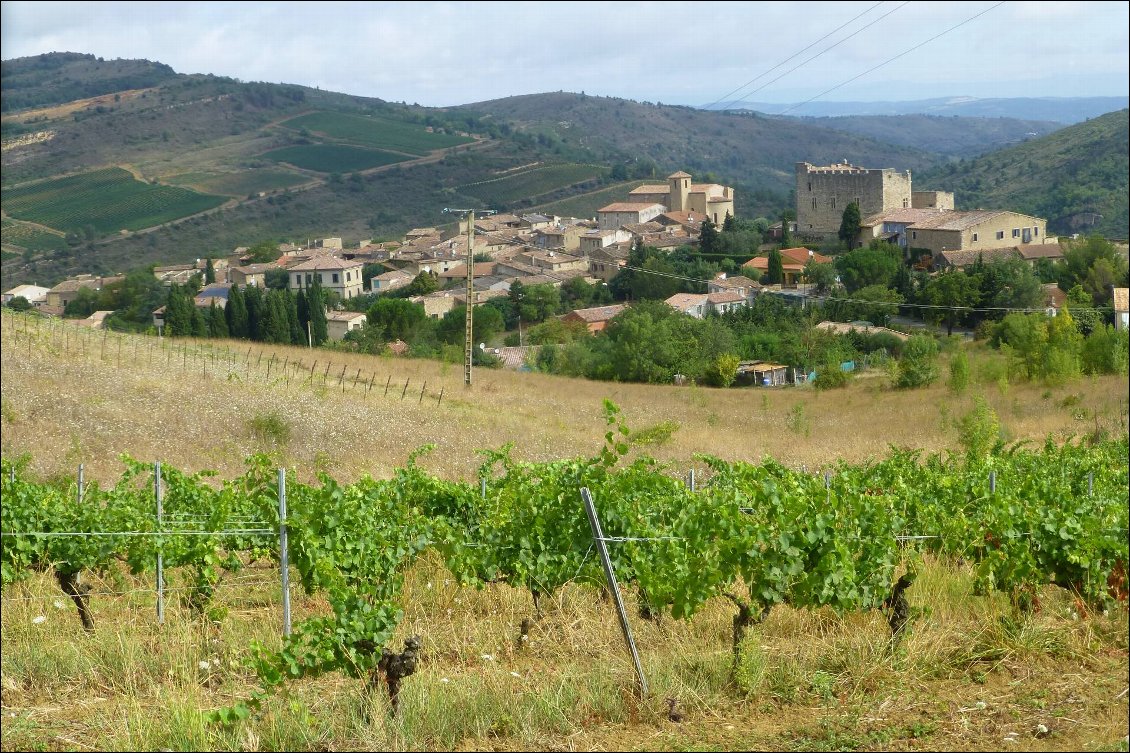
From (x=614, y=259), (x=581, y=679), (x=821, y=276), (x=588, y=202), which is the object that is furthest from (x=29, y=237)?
(x=581, y=679)

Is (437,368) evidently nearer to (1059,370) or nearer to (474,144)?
(1059,370)

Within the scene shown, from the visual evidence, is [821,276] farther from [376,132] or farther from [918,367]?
[376,132]

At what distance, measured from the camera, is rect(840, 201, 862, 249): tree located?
5562 centimetres

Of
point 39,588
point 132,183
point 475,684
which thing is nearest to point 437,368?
point 39,588

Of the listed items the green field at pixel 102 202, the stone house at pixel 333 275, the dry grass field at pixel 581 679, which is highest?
the green field at pixel 102 202

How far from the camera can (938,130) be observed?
14488cm

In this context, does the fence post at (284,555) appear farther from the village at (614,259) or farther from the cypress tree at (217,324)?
the cypress tree at (217,324)

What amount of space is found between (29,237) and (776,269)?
4765 centimetres

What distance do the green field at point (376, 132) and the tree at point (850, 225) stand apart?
55.3 m

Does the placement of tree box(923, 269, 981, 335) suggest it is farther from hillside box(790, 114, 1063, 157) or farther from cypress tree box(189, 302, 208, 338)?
hillside box(790, 114, 1063, 157)

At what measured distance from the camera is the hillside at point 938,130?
120 m

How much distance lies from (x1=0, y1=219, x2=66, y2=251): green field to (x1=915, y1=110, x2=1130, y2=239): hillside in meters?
55.3

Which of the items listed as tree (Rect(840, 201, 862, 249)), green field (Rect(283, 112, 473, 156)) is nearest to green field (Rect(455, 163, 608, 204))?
green field (Rect(283, 112, 473, 156))

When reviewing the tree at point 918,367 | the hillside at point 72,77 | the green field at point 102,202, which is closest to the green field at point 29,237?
the green field at point 102,202
